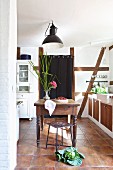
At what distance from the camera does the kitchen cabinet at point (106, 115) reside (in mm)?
4039

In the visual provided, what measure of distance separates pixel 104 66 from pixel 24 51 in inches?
118

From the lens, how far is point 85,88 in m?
6.49

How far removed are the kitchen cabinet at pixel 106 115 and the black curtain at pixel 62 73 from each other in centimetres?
121

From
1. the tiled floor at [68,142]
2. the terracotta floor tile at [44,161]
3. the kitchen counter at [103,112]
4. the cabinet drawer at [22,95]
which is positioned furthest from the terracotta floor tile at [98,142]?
the cabinet drawer at [22,95]

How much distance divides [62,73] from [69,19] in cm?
205

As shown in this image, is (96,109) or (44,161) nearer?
(44,161)

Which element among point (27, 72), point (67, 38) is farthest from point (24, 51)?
point (67, 38)

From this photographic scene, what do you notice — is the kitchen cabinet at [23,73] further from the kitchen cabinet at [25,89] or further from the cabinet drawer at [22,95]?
the cabinet drawer at [22,95]

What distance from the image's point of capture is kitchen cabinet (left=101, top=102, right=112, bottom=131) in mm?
4039

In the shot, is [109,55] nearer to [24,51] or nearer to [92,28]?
[92,28]

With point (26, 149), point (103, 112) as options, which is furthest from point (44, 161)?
point (103, 112)

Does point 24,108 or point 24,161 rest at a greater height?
point 24,108

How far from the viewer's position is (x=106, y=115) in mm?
4348

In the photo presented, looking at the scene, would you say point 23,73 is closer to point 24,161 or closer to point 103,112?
point 103,112
